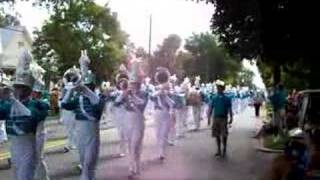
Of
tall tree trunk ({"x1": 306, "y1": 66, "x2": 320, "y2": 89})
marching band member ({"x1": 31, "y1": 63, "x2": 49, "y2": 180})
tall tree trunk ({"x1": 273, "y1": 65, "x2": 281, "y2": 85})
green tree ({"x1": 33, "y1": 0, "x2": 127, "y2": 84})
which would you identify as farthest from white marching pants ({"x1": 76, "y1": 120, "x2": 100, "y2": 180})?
tall tree trunk ({"x1": 273, "y1": 65, "x2": 281, "y2": 85})

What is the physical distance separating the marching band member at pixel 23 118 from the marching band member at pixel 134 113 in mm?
4780

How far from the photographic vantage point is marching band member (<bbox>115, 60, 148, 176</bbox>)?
14.8 m

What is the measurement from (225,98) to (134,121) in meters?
4.02

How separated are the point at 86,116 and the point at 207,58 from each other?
903 centimetres

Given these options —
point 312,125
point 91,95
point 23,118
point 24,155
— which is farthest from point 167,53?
point 24,155

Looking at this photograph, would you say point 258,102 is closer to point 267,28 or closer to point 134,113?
point 267,28

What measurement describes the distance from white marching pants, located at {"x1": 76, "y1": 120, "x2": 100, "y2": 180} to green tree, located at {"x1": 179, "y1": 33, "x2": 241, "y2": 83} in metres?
7.21

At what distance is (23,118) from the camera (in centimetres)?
996

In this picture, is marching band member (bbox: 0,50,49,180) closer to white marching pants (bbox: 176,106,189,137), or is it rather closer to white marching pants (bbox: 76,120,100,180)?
white marching pants (bbox: 76,120,100,180)

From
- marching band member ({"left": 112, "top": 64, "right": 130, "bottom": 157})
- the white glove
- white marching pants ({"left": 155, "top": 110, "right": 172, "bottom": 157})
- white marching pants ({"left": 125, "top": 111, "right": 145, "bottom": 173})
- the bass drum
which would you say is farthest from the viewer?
the bass drum

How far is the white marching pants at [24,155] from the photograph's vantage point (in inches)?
384

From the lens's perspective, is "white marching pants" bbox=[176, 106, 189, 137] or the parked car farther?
"white marching pants" bbox=[176, 106, 189, 137]

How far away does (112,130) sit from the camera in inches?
1124

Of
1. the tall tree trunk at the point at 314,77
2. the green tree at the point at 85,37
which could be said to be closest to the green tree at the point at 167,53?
the tall tree trunk at the point at 314,77
